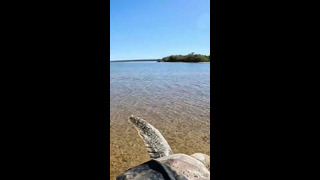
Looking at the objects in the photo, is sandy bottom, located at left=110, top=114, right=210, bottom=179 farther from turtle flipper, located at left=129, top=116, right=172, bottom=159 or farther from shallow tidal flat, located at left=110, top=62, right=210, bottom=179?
turtle flipper, located at left=129, top=116, right=172, bottom=159

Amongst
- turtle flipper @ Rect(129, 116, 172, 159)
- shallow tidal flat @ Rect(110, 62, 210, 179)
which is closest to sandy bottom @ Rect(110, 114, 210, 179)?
shallow tidal flat @ Rect(110, 62, 210, 179)

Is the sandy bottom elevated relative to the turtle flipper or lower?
lower

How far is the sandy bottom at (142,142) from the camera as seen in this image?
3.04 m

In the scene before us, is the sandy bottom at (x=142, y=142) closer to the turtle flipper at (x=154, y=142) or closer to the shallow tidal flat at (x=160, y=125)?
the shallow tidal flat at (x=160, y=125)

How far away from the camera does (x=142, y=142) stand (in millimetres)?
3672

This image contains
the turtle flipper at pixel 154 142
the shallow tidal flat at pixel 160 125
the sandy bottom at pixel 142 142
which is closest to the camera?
the turtle flipper at pixel 154 142

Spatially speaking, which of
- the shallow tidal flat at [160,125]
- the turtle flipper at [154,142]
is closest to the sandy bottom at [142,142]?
the shallow tidal flat at [160,125]

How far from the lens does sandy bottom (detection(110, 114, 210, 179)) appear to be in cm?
304

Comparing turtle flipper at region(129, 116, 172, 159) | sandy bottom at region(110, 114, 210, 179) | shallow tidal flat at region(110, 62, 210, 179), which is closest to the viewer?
turtle flipper at region(129, 116, 172, 159)

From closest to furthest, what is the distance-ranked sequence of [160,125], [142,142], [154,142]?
[154,142]
[142,142]
[160,125]

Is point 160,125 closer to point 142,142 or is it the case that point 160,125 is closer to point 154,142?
point 142,142

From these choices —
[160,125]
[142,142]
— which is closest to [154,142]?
[142,142]
